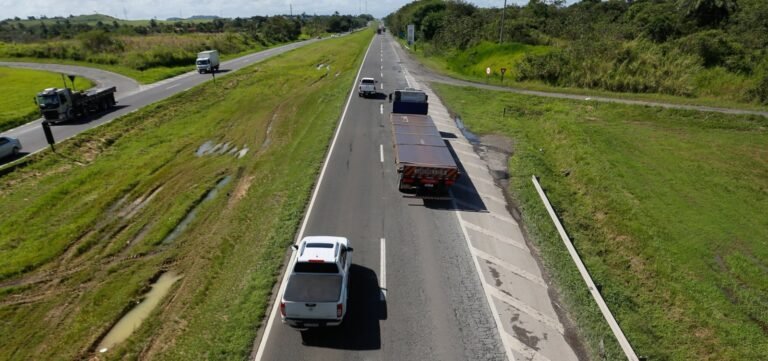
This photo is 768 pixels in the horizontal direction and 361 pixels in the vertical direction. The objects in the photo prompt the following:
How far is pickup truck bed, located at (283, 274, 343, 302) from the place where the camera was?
11.4m

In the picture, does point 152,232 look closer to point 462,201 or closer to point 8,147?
point 462,201

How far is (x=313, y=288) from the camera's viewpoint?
11750 millimetres

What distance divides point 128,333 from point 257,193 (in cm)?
971

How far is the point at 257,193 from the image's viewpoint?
21.6m

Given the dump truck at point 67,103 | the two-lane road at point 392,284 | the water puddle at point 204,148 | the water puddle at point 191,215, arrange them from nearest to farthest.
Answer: the two-lane road at point 392,284
the water puddle at point 191,215
the water puddle at point 204,148
the dump truck at point 67,103

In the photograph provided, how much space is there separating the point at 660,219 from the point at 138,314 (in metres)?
21.0

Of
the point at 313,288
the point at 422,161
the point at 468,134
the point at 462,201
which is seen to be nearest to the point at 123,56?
the point at 468,134

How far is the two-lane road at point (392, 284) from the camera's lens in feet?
37.8

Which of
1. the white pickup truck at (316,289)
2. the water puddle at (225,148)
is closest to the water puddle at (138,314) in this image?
the white pickup truck at (316,289)

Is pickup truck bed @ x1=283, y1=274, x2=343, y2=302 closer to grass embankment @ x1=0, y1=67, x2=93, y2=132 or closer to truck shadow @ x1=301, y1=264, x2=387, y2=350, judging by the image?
truck shadow @ x1=301, y1=264, x2=387, y2=350

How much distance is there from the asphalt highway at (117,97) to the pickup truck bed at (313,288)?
Answer: 2520 centimetres

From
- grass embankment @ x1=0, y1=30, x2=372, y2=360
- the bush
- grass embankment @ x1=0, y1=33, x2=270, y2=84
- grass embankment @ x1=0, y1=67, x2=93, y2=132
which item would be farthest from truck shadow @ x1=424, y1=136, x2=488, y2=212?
grass embankment @ x1=0, y1=33, x2=270, y2=84

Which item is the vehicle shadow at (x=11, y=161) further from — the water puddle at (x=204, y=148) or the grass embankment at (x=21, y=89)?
the water puddle at (x=204, y=148)

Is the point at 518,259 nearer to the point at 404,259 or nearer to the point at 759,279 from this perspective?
the point at 404,259
